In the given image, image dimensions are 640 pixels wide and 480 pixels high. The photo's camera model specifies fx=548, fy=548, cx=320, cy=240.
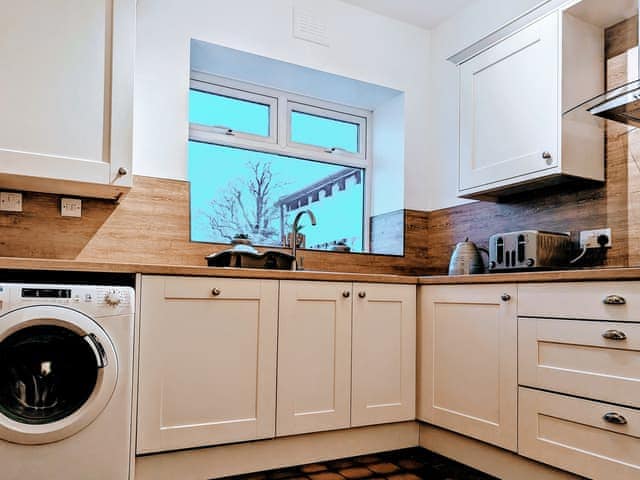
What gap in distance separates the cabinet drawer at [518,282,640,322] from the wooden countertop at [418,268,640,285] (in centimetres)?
2

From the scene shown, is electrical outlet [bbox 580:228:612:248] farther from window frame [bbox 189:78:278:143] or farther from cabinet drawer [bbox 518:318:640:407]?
window frame [bbox 189:78:278:143]

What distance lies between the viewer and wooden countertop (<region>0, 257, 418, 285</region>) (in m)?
1.90

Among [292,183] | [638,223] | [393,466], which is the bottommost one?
[393,466]

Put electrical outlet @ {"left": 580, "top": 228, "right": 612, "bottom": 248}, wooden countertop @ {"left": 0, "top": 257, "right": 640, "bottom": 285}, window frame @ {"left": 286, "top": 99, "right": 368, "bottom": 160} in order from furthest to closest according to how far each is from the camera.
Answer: window frame @ {"left": 286, "top": 99, "right": 368, "bottom": 160}
electrical outlet @ {"left": 580, "top": 228, "right": 612, "bottom": 248}
wooden countertop @ {"left": 0, "top": 257, "right": 640, "bottom": 285}

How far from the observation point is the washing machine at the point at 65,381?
1.78 m

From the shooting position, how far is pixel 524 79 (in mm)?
2557

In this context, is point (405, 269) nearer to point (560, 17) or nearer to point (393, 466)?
point (393, 466)

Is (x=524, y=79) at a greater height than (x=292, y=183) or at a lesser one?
greater

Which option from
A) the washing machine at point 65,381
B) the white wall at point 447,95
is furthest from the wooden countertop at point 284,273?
the white wall at point 447,95

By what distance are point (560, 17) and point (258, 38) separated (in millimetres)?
1506

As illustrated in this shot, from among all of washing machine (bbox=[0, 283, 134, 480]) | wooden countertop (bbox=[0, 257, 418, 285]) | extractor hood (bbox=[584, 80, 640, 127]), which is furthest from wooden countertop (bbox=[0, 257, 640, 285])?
extractor hood (bbox=[584, 80, 640, 127])

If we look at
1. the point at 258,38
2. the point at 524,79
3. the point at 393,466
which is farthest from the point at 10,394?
the point at 524,79

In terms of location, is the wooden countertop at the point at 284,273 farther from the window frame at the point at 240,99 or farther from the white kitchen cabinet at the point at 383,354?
the window frame at the point at 240,99

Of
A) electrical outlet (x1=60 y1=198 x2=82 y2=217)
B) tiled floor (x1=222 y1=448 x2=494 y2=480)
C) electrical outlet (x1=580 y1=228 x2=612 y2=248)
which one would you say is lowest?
tiled floor (x1=222 y1=448 x2=494 y2=480)
